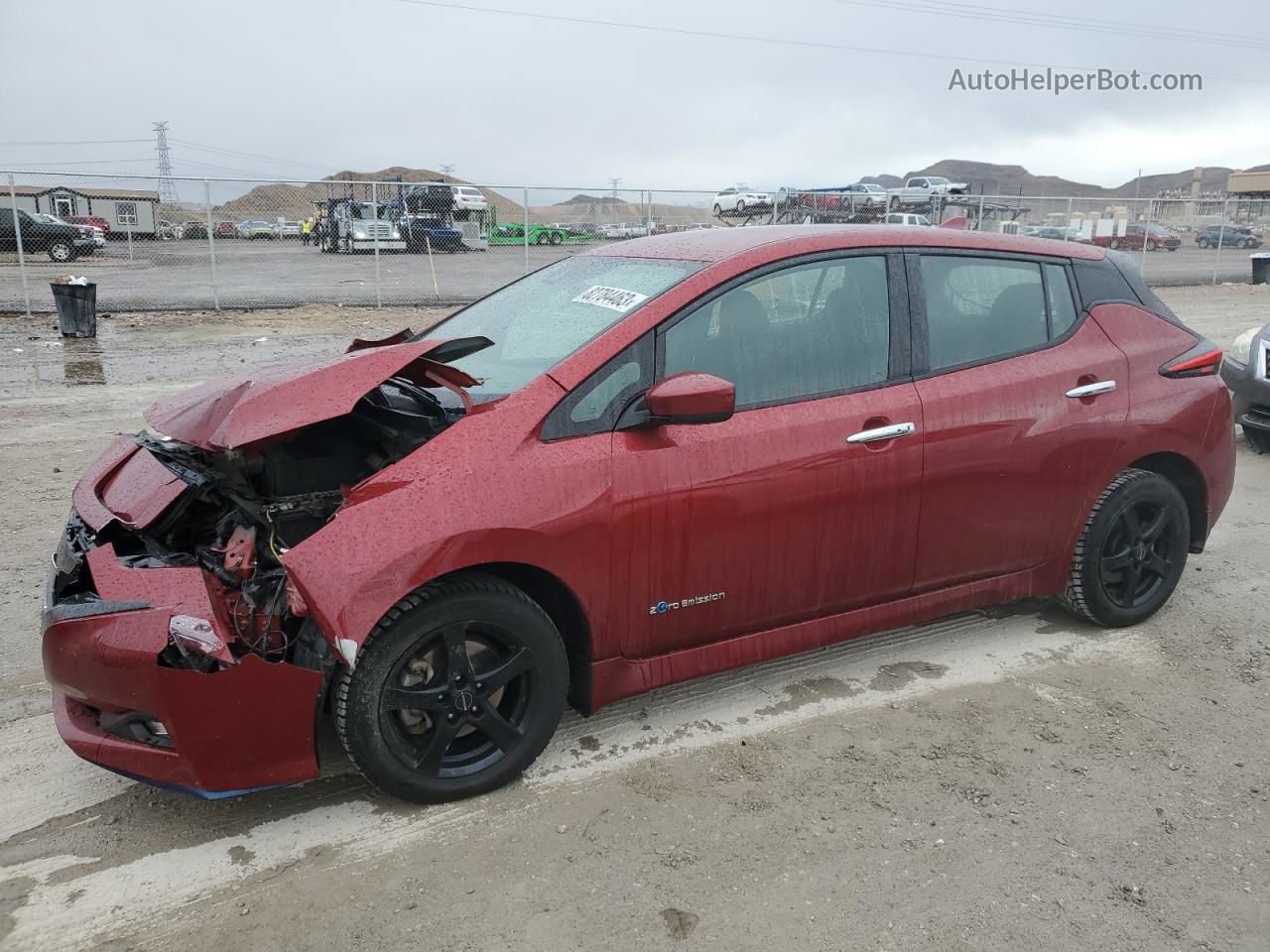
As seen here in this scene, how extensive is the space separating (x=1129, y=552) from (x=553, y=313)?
8.87 feet

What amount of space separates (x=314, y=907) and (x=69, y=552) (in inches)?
54.3

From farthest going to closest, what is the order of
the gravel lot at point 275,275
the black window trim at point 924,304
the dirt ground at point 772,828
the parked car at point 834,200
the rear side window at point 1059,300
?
the parked car at point 834,200 < the gravel lot at point 275,275 < the rear side window at point 1059,300 < the black window trim at point 924,304 < the dirt ground at point 772,828

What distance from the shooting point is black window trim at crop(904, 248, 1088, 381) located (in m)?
3.71

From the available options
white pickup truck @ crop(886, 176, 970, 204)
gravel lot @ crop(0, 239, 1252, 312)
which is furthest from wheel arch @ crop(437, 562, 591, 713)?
white pickup truck @ crop(886, 176, 970, 204)

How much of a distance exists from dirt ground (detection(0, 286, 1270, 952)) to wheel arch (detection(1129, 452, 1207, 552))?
20.6 inches

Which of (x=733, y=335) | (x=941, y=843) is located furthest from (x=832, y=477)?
(x=941, y=843)

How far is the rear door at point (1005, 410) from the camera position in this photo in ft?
12.2

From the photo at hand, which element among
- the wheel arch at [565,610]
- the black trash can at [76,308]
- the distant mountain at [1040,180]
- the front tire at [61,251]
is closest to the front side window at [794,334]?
the wheel arch at [565,610]

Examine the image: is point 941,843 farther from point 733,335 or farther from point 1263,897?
point 733,335

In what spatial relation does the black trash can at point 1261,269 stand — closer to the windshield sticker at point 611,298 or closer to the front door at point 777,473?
the front door at point 777,473

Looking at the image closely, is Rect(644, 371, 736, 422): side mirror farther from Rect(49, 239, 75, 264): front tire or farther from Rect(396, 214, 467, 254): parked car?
Rect(49, 239, 75, 264): front tire

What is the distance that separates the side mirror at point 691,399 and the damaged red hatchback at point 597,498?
0.04ft

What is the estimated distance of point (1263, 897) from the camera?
2.70 m

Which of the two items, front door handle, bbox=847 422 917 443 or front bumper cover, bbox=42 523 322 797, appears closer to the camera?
front bumper cover, bbox=42 523 322 797
